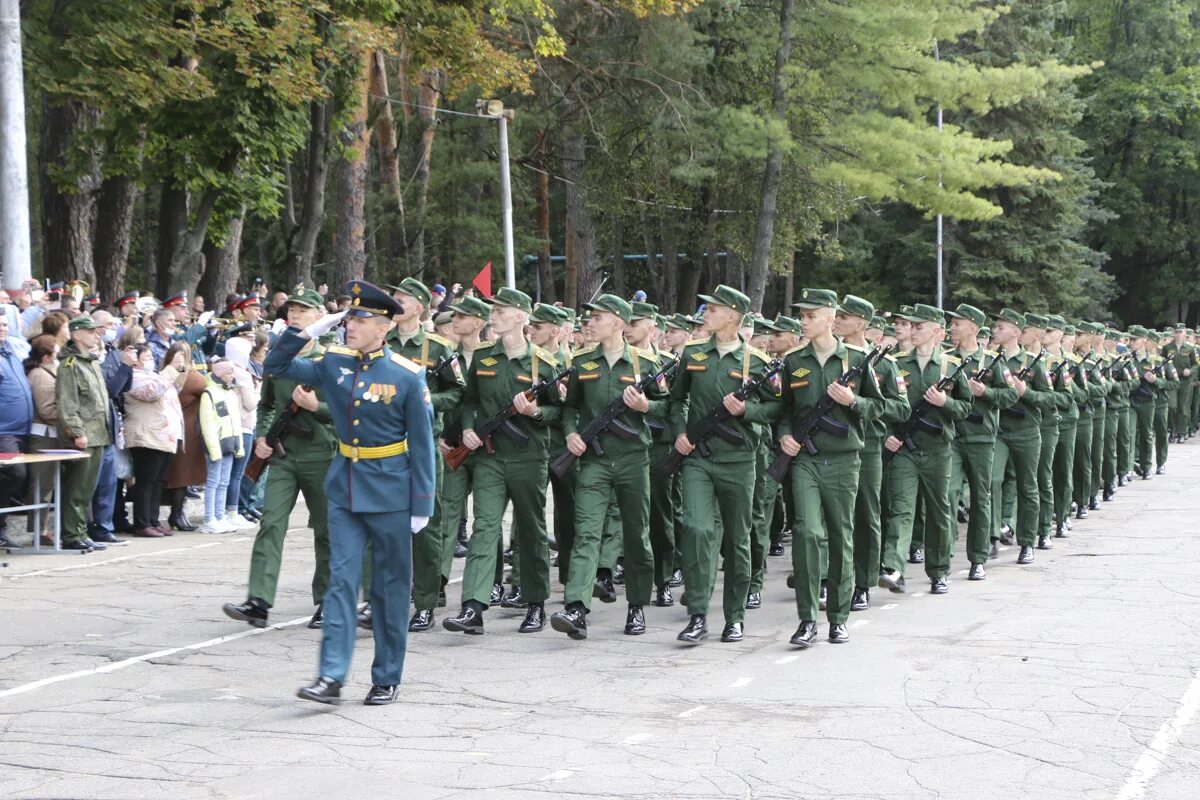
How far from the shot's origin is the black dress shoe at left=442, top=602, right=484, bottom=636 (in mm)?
9750

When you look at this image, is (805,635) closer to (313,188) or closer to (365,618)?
(365,618)

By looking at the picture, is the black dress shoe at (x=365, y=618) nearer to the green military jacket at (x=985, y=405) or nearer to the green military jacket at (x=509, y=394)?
the green military jacket at (x=509, y=394)

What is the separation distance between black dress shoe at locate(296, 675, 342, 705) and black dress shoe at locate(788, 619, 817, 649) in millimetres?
3057

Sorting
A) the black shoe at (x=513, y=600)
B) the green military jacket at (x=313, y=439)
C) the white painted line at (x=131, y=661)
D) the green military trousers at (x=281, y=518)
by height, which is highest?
the green military jacket at (x=313, y=439)

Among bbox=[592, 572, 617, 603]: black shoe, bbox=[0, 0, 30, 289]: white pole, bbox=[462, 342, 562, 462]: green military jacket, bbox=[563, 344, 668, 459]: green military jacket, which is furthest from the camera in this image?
bbox=[0, 0, 30, 289]: white pole

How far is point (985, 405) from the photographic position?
41.9 feet

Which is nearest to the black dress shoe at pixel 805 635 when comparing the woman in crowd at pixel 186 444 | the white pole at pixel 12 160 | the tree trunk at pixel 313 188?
the woman in crowd at pixel 186 444

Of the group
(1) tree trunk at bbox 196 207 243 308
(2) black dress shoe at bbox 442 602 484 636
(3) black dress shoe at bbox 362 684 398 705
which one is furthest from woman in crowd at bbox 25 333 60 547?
(1) tree trunk at bbox 196 207 243 308

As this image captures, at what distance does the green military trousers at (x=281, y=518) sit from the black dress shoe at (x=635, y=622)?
194 centimetres

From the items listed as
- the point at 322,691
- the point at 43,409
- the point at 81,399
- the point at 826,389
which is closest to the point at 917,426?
the point at 826,389

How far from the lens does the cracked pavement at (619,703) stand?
21.2ft

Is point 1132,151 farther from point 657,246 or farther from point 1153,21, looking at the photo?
point 657,246

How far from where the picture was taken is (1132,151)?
2259 inches

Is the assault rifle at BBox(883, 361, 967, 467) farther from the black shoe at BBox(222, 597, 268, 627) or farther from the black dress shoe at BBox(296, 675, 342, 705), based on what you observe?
the black dress shoe at BBox(296, 675, 342, 705)
